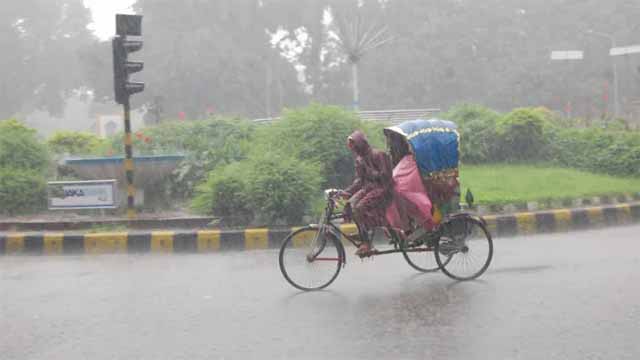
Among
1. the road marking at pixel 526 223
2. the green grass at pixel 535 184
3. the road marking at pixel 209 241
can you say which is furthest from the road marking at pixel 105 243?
the road marking at pixel 526 223

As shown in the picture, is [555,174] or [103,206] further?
[555,174]

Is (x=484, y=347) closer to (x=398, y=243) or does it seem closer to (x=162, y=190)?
(x=398, y=243)

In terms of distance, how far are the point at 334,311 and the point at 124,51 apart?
6122 mm

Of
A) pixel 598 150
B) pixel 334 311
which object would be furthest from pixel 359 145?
pixel 598 150

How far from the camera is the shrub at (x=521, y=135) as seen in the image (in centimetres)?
1466

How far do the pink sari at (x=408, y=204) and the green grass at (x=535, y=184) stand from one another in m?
4.02

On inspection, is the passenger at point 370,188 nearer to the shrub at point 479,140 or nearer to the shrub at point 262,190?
the shrub at point 262,190

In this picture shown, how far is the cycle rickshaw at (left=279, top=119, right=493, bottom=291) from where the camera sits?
6.91 meters

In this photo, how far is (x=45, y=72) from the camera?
5112 centimetres

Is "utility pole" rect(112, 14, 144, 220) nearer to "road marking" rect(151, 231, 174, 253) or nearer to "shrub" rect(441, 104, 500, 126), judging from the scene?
"road marking" rect(151, 231, 174, 253)

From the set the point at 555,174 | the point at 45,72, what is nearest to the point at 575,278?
the point at 555,174

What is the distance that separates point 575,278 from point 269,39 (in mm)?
43798

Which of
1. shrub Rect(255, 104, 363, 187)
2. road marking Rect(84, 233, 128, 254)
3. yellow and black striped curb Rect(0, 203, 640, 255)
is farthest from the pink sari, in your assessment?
road marking Rect(84, 233, 128, 254)

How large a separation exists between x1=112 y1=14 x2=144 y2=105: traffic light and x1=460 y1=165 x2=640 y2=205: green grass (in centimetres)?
513
